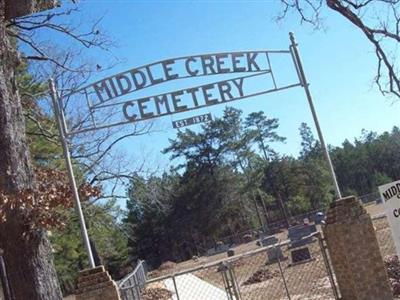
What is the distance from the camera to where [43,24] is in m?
13.8

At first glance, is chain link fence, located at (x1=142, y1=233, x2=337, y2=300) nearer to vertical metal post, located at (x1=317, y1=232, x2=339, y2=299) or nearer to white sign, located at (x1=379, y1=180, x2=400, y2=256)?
vertical metal post, located at (x1=317, y1=232, x2=339, y2=299)

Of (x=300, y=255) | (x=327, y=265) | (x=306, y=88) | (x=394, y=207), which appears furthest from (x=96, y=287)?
(x=300, y=255)

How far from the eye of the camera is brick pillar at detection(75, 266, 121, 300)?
27.6ft

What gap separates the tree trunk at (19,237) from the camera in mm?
8016

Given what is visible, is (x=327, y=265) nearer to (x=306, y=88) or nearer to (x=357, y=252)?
(x=357, y=252)

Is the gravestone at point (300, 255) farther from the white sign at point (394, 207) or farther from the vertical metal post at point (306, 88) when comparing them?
the white sign at point (394, 207)

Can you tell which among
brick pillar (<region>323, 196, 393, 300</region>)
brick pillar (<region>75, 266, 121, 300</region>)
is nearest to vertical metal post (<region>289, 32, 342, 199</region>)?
brick pillar (<region>323, 196, 393, 300</region>)

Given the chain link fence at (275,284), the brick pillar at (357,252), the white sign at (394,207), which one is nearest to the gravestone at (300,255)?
the chain link fence at (275,284)

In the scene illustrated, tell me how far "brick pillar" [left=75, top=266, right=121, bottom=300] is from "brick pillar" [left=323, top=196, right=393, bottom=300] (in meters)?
3.43

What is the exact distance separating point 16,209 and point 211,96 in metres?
3.81

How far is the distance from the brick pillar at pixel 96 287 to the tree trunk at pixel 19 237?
0.37 meters

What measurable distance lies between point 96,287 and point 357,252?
154 inches

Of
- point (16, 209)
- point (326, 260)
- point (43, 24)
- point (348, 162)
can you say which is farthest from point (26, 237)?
point (348, 162)

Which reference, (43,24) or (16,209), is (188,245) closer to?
(43,24)
